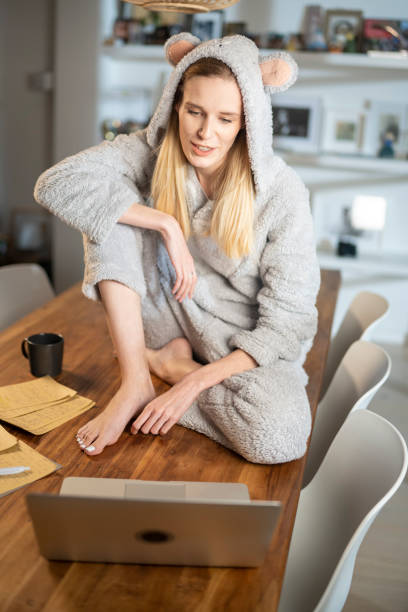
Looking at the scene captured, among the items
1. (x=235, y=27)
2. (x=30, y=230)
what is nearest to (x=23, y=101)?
(x=30, y=230)

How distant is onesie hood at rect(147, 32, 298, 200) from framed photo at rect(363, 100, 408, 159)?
8.01 feet

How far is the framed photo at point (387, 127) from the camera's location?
3.84 m

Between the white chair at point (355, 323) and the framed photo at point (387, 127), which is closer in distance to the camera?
the white chair at point (355, 323)

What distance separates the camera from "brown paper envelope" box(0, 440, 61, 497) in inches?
45.2

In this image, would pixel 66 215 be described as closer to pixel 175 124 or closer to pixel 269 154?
pixel 175 124

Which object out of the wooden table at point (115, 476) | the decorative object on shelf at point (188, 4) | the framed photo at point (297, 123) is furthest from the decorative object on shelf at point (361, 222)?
the decorative object on shelf at point (188, 4)

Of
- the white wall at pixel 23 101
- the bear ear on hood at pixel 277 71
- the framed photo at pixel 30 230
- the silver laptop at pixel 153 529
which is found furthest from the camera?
the framed photo at pixel 30 230

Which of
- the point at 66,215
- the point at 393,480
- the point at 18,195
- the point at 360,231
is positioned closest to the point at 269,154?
the point at 66,215

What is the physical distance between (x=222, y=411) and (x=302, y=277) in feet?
1.33

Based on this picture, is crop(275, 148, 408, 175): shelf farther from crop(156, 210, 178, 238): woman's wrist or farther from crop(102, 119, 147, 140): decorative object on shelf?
crop(156, 210, 178, 238): woman's wrist

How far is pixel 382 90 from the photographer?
12.7 feet

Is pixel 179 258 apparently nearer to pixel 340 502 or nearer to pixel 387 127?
pixel 340 502

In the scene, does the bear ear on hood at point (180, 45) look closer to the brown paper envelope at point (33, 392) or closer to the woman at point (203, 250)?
the woman at point (203, 250)

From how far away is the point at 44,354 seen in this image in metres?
1.62
